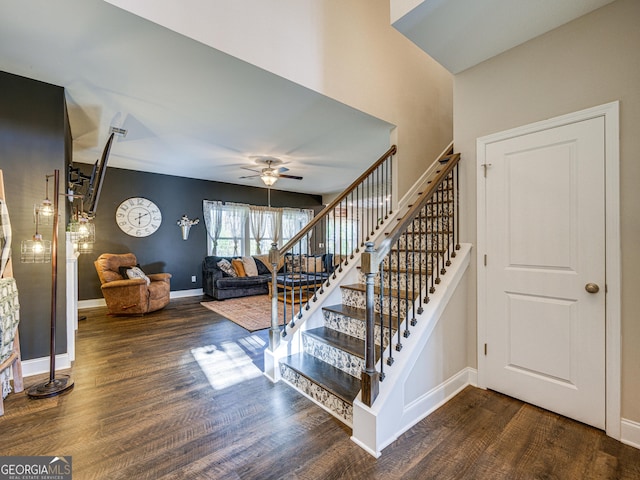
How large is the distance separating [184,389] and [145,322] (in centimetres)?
251

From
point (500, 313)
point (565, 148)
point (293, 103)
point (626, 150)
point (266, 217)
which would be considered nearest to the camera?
point (626, 150)

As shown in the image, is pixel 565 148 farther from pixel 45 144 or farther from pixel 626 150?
pixel 45 144

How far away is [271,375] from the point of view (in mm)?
2535

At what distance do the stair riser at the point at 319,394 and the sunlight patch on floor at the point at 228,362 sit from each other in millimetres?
360

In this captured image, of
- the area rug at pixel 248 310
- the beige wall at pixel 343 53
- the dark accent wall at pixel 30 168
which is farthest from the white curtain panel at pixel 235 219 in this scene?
the beige wall at pixel 343 53

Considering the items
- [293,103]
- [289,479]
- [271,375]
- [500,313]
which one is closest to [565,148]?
[500,313]

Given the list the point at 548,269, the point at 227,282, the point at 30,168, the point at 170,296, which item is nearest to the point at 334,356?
the point at 548,269

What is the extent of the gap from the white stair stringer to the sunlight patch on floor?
4.12 ft

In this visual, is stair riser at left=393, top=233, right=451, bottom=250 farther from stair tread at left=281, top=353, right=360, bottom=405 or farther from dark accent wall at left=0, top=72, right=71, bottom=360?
dark accent wall at left=0, top=72, right=71, bottom=360

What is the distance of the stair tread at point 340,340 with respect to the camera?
2.16 meters

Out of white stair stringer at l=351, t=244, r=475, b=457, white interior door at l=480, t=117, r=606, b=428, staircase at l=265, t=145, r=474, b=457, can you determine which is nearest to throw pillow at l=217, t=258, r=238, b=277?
staircase at l=265, t=145, r=474, b=457

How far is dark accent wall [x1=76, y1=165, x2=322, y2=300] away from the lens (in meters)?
5.57

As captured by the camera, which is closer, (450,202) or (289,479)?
(289,479)

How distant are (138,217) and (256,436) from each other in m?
5.65
